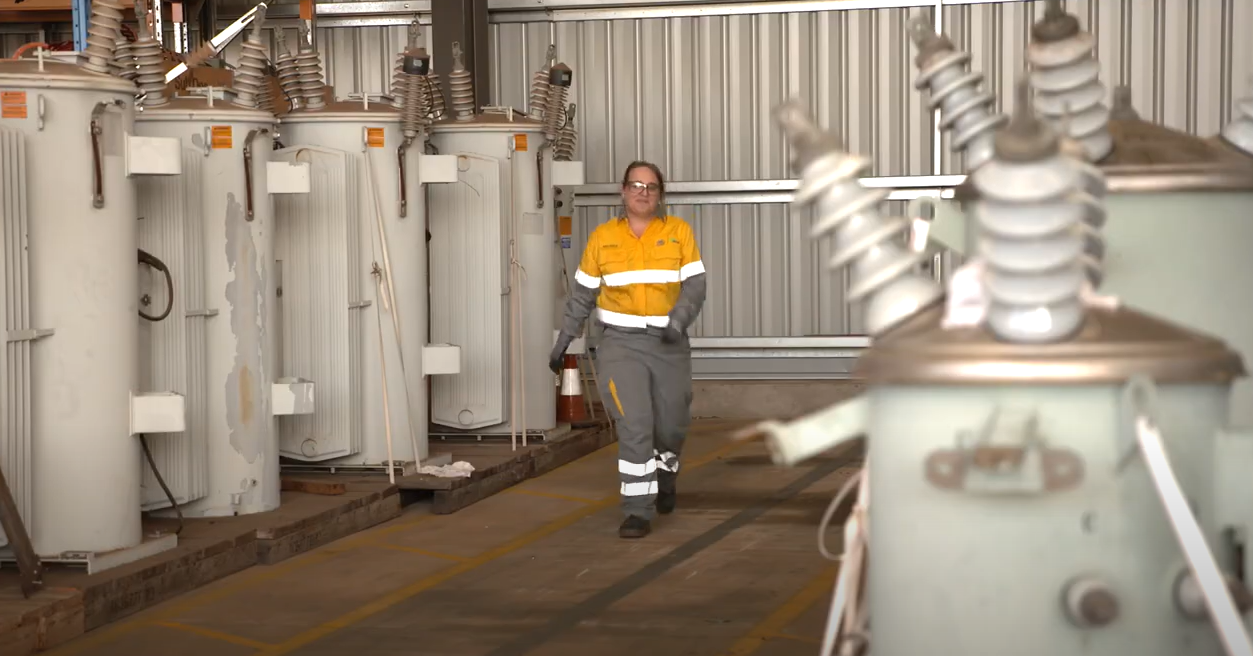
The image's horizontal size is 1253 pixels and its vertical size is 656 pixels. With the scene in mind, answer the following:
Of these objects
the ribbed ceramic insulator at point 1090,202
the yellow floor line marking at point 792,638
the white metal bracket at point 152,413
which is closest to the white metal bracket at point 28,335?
the white metal bracket at point 152,413

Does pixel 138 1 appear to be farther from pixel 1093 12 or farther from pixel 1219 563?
pixel 1093 12

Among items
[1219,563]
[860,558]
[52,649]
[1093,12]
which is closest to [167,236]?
[52,649]

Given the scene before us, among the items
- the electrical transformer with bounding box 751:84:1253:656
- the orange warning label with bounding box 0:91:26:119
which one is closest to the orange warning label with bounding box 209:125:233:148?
the orange warning label with bounding box 0:91:26:119

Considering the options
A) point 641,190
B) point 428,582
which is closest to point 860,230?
point 428,582

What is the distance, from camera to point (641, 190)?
27.5ft

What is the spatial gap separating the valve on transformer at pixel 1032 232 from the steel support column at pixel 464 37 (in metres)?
10.7

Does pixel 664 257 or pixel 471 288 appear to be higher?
pixel 664 257

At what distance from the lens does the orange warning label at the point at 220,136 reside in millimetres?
7934

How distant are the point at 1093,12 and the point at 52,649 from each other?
407 inches

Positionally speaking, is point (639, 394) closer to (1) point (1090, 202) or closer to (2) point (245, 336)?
(2) point (245, 336)

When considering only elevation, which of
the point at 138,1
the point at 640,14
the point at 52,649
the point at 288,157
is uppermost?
the point at 640,14

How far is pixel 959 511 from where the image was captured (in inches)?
107

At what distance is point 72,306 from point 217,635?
1490 millimetres

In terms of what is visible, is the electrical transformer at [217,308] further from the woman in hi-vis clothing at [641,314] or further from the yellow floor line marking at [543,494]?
the yellow floor line marking at [543,494]
